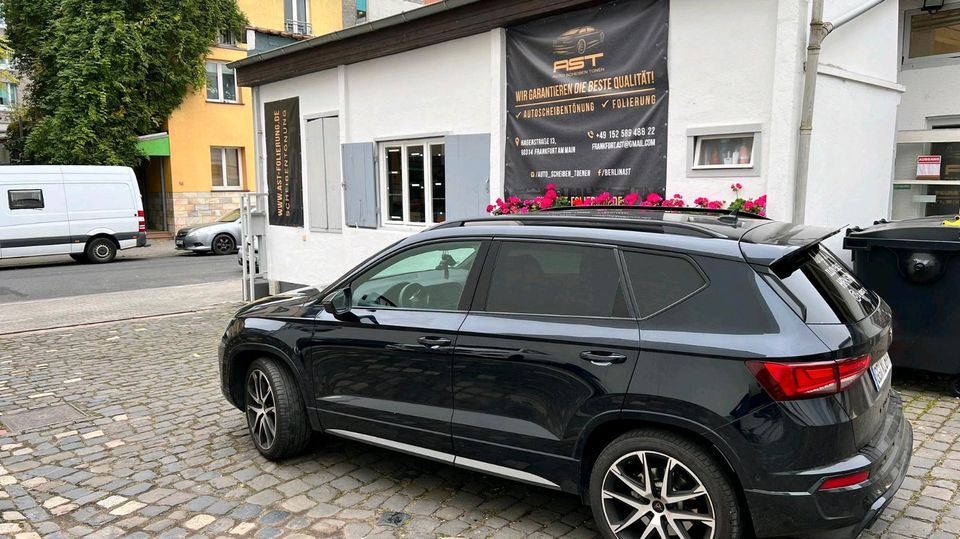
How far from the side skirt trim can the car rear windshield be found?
1.43m

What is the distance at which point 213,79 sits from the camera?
2692 cm

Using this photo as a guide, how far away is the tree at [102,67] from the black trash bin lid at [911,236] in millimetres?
24323

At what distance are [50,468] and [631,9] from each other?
6231 millimetres

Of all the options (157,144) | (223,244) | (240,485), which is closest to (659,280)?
(240,485)

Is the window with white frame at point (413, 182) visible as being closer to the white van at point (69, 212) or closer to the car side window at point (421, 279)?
the car side window at point (421, 279)

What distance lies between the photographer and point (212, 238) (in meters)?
20.7

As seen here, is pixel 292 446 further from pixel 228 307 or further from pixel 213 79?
pixel 213 79

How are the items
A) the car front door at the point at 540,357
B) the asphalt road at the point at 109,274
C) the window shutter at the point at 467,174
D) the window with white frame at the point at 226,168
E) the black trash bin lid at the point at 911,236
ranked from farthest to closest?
the window with white frame at the point at 226,168, the asphalt road at the point at 109,274, the window shutter at the point at 467,174, the black trash bin lid at the point at 911,236, the car front door at the point at 540,357

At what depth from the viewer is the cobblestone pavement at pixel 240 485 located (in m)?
3.62

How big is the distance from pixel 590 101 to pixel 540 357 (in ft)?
14.5

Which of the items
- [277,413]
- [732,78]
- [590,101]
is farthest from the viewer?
[590,101]

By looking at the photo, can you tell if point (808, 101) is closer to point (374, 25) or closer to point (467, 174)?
point (467, 174)

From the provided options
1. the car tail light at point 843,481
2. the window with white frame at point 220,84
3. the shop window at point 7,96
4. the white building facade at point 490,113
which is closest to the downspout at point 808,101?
the white building facade at point 490,113

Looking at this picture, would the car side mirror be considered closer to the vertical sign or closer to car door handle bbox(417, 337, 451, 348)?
car door handle bbox(417, 337, 451, 348)
